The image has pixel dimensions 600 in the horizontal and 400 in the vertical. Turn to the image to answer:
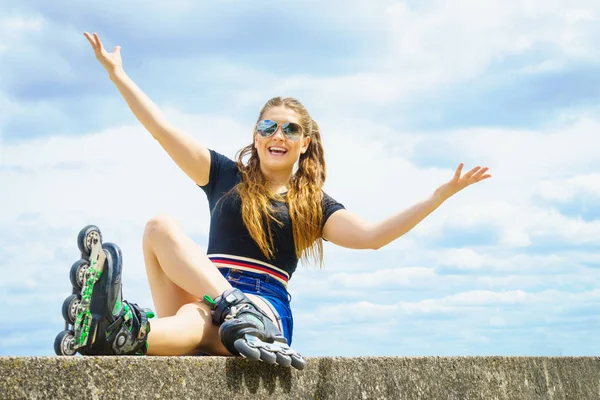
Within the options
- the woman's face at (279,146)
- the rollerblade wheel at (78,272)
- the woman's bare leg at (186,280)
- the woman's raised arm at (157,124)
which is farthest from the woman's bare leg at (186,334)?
the woman's face at (279,146)

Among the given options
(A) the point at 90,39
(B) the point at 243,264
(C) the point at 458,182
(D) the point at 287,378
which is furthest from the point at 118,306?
(C) the point at 458,182

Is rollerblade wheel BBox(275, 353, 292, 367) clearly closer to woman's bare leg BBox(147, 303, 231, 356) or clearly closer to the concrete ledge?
the concrete ledge

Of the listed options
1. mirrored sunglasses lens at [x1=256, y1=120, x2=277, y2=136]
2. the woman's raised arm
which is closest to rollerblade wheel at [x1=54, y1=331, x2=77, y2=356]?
the woman's raised arm

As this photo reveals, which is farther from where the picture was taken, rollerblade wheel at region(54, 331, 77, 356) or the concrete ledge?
rollerblade wheel at region(54, 331, 77, 356)

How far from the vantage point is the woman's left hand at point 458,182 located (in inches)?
171

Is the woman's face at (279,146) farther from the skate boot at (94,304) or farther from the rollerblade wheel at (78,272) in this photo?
the rollerblade wheel at (78,272)

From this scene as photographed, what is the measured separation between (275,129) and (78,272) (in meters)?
1.93

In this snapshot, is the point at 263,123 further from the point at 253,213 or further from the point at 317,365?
the point at 317,365

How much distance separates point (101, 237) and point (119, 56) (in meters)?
1.71

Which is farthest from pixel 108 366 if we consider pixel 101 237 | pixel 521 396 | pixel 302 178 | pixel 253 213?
pixel 521 396

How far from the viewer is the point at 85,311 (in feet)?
10.4

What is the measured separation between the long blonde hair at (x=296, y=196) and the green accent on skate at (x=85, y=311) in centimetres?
128

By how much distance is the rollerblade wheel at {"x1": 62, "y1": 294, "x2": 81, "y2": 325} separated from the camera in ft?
10.2

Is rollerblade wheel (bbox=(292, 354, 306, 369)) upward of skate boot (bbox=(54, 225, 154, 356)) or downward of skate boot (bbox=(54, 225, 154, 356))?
downward
